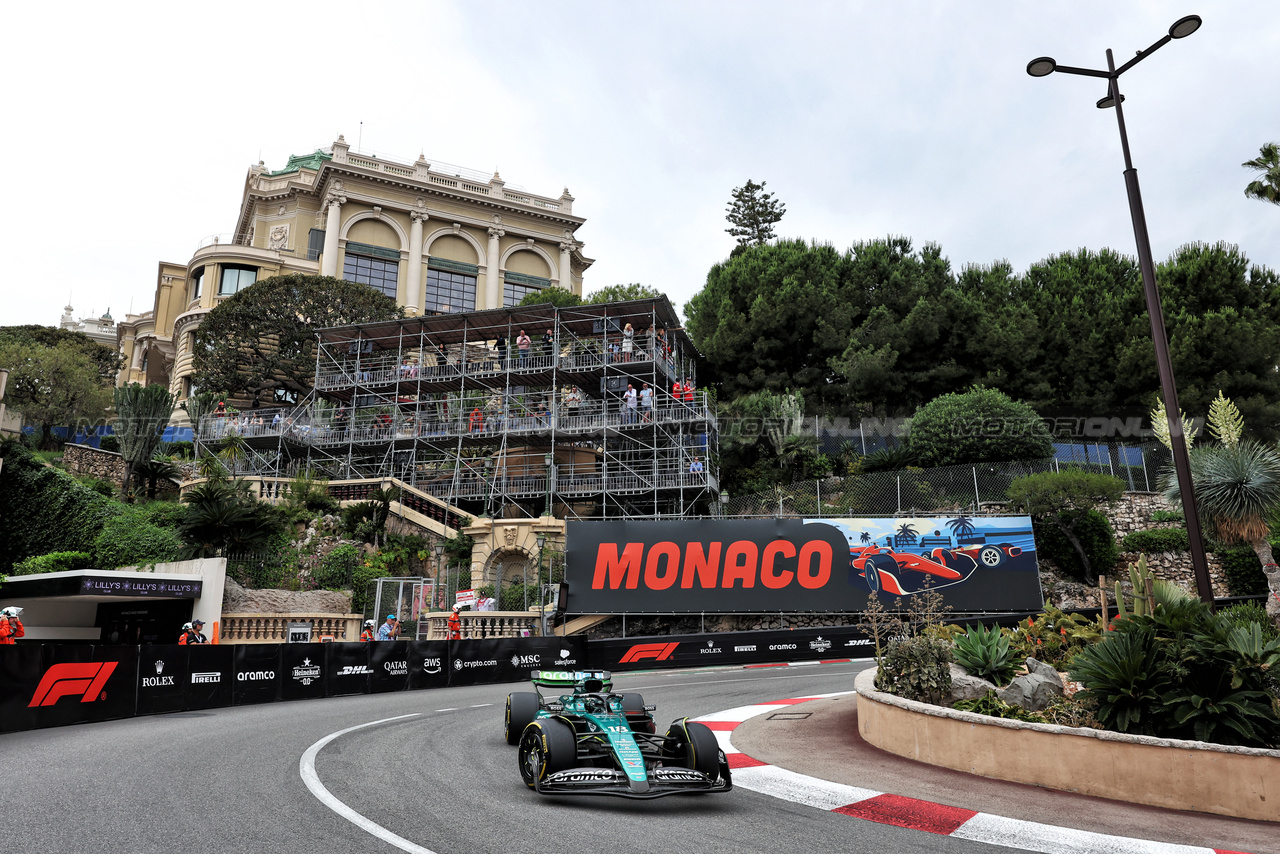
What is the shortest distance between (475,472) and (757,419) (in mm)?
13281

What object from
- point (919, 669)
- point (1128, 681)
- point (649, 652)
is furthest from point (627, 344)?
point (1128, 681)

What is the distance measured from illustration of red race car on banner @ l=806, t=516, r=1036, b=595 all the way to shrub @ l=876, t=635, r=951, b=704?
17.3 m

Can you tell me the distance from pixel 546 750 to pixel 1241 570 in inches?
1191

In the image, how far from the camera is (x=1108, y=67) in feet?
36.6

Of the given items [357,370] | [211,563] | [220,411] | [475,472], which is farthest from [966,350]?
[220,411]

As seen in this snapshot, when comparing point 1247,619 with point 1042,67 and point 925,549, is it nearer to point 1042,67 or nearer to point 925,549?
point 1042,67

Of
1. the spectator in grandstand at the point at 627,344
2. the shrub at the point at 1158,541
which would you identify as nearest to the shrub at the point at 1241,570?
the shrub at the point at 1158,541

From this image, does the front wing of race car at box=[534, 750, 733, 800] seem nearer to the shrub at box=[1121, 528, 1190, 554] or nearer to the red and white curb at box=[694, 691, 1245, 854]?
the red and white curb at box=[694, 691, 1245, 854]

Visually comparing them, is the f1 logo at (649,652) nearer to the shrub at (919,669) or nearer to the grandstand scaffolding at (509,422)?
the grandstand scaffolding at (509,422)

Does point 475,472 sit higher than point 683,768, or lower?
higher

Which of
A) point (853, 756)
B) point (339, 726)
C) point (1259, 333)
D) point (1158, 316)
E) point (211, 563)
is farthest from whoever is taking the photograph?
point (1259, 333)

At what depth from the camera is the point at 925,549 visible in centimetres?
2761

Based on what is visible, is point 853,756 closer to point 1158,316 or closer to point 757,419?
point 1158,316

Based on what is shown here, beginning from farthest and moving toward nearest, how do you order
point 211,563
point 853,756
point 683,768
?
point 211,563 < point 853,756 < point 683,768
